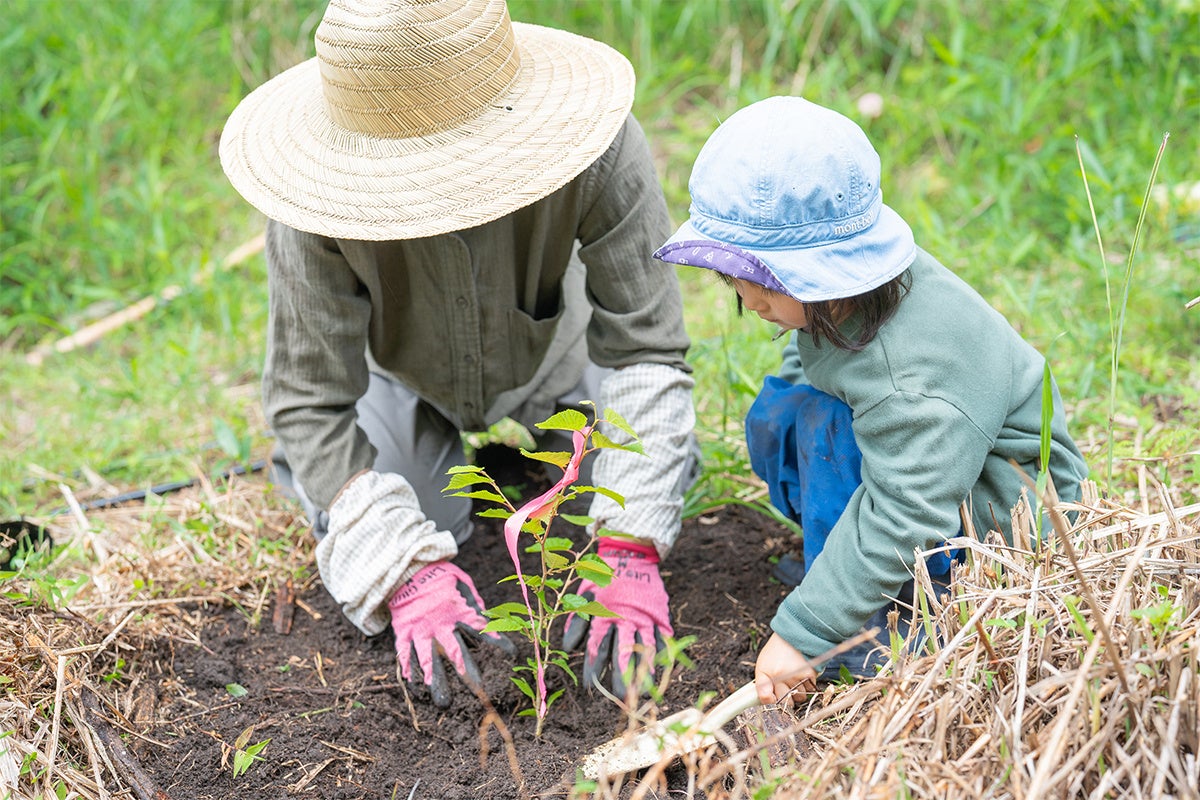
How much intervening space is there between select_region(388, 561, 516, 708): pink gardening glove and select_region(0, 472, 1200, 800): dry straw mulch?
15.4 inches

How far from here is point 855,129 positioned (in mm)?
1508

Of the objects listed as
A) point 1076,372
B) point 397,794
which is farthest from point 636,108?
point 397,794

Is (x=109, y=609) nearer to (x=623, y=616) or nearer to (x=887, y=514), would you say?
(x=623, y=616)

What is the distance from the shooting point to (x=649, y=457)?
6.26ft

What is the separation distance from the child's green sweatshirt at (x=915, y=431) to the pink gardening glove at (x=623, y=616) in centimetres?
30

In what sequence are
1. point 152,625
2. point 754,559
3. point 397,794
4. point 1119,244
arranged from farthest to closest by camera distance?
point 1119,244, point 754,559, point 152,625, point 397,794

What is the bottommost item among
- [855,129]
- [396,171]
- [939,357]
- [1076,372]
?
[1076,372]

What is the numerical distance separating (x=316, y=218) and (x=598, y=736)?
92 cm

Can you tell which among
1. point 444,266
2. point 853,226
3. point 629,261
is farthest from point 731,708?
point 444,266

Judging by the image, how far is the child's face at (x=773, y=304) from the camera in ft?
4.99

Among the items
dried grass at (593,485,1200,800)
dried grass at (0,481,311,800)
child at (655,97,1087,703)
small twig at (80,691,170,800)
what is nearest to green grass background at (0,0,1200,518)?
dried grass at (0,481,311,800)

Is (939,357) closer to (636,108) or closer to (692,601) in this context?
(692,601)

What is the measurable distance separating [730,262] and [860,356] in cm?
26

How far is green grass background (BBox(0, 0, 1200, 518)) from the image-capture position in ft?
8.73
